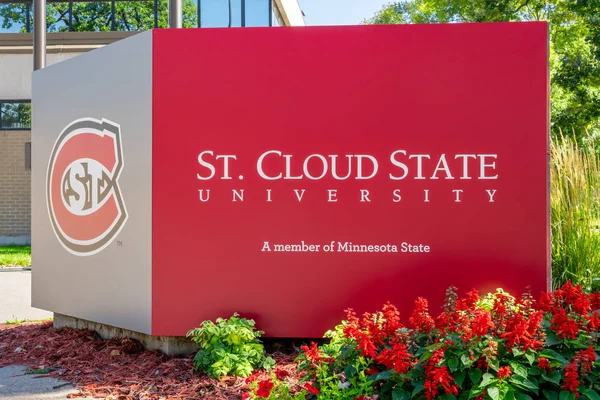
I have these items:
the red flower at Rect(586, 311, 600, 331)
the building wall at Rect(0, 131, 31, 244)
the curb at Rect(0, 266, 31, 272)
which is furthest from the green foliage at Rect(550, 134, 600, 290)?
the building wall at Rect(0, 131, 31, 244)

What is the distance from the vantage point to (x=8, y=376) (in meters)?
5.03

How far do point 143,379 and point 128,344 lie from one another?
81 cm

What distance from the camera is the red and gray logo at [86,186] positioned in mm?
5477

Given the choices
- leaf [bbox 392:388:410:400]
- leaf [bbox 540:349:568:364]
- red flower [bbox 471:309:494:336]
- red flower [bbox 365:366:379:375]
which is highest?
red flower [bbox 471:309:494:336]

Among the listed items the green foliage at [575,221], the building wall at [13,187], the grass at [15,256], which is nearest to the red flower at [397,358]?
the green foliage at [575,221]

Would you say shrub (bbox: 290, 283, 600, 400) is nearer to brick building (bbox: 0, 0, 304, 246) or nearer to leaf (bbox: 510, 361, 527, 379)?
leaf (bbox: 510, 361, 527, 379)

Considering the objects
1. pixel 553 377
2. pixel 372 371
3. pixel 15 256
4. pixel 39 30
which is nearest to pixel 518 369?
pixel 553 377

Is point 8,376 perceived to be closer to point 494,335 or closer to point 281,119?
point 281,119

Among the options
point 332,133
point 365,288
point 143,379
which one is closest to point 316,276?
point 365,288

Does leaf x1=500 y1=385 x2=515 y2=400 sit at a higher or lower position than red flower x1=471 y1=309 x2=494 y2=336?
lower

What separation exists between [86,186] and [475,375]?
13.3ft

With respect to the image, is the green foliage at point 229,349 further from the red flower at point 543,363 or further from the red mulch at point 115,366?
the red flower at point 543,363

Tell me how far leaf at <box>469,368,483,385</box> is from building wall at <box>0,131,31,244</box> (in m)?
19.2

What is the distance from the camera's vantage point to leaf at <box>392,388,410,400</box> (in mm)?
3176
